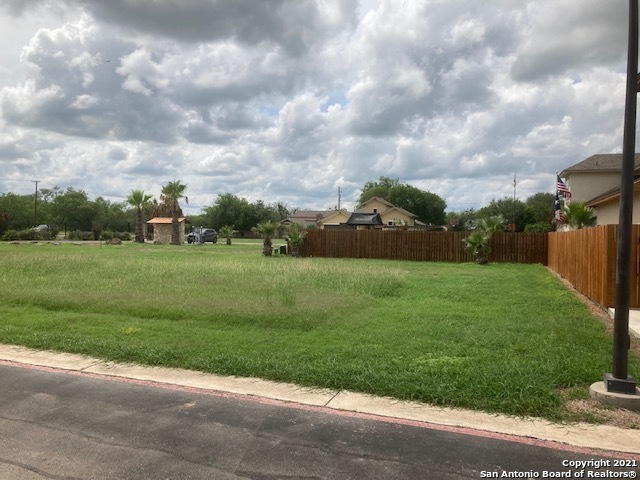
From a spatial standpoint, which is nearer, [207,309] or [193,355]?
[193,355]

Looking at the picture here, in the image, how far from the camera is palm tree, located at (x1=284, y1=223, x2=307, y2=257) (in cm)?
3075

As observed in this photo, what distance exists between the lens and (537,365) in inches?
248

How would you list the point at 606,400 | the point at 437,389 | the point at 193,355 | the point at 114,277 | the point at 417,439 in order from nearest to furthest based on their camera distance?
the point at 417,439 → the point at 606,400 → the point at 437,389 → the point at 193,355 → the point at 114,277

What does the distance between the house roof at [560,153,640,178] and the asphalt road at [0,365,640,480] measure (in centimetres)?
3631

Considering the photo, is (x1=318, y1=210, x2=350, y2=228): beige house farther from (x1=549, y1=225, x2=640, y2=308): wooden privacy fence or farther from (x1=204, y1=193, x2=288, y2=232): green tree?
(x1=549, y1=225, x2=640, y2=308): wooden privacy fence

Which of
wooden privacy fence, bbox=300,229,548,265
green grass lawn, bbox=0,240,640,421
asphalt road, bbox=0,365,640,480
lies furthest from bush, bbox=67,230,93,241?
asphalt road, bbox=0,365,640,480

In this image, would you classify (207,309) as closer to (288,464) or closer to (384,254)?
(288,464)

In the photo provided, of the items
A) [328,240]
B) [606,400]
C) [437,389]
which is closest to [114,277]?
[437,389]

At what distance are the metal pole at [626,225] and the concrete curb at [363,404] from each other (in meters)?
0.87

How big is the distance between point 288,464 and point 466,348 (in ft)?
13.4

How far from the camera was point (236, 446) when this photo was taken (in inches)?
166

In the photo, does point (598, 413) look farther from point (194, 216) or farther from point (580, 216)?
point (194, 216)

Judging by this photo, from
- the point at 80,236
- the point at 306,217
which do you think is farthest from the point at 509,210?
Result: the point at 80,236

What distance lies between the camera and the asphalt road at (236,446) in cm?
380
